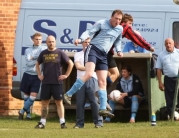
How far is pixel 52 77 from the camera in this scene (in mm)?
14609

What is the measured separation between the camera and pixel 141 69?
17.9 m

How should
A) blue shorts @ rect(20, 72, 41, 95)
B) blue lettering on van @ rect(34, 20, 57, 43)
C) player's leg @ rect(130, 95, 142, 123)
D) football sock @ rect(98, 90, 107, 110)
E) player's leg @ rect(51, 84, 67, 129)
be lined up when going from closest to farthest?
1. football sock @ rect(98, 90, 107, 110)
2. player's leg @ rect(51, 84, 67, 129)
3. player's leg @ rect(130, 95, 142, 123)
4. blue shorts @ rect(20, 72, 41, 95)
5. blue lettering on van @ rect(34, 20, 57, 43)

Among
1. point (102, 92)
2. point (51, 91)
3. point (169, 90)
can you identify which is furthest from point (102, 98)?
point (169, 90)

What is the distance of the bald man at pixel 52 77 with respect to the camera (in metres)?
14.5

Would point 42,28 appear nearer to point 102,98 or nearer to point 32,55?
point 32,55

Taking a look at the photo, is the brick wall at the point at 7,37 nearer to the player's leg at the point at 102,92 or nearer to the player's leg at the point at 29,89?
the player's leg at the point at 29,89

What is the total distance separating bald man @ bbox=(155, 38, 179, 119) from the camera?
16.3 m

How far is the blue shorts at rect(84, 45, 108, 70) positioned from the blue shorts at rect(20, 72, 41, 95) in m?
3.99

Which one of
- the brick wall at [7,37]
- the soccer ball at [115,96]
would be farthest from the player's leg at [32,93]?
the soccer ball at [115,96]

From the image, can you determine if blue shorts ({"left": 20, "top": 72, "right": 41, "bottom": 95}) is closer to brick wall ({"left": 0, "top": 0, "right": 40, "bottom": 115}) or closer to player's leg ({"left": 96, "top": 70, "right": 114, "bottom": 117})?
brick wall ({"left": 0, "top": 0, "right": 40, "bottom": 115})

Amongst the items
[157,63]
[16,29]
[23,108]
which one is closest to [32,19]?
[16,29]

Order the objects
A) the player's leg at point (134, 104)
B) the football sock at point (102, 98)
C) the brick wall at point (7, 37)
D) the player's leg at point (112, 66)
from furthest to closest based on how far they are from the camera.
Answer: the brick wall at point (7, 37) → the player's leg at point (134, 104) → the player's leg at point (112, 66) → the football sock at point (102, 98)

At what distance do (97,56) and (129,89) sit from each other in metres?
3.74

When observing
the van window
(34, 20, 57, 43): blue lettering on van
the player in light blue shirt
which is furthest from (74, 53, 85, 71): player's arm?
the van window
